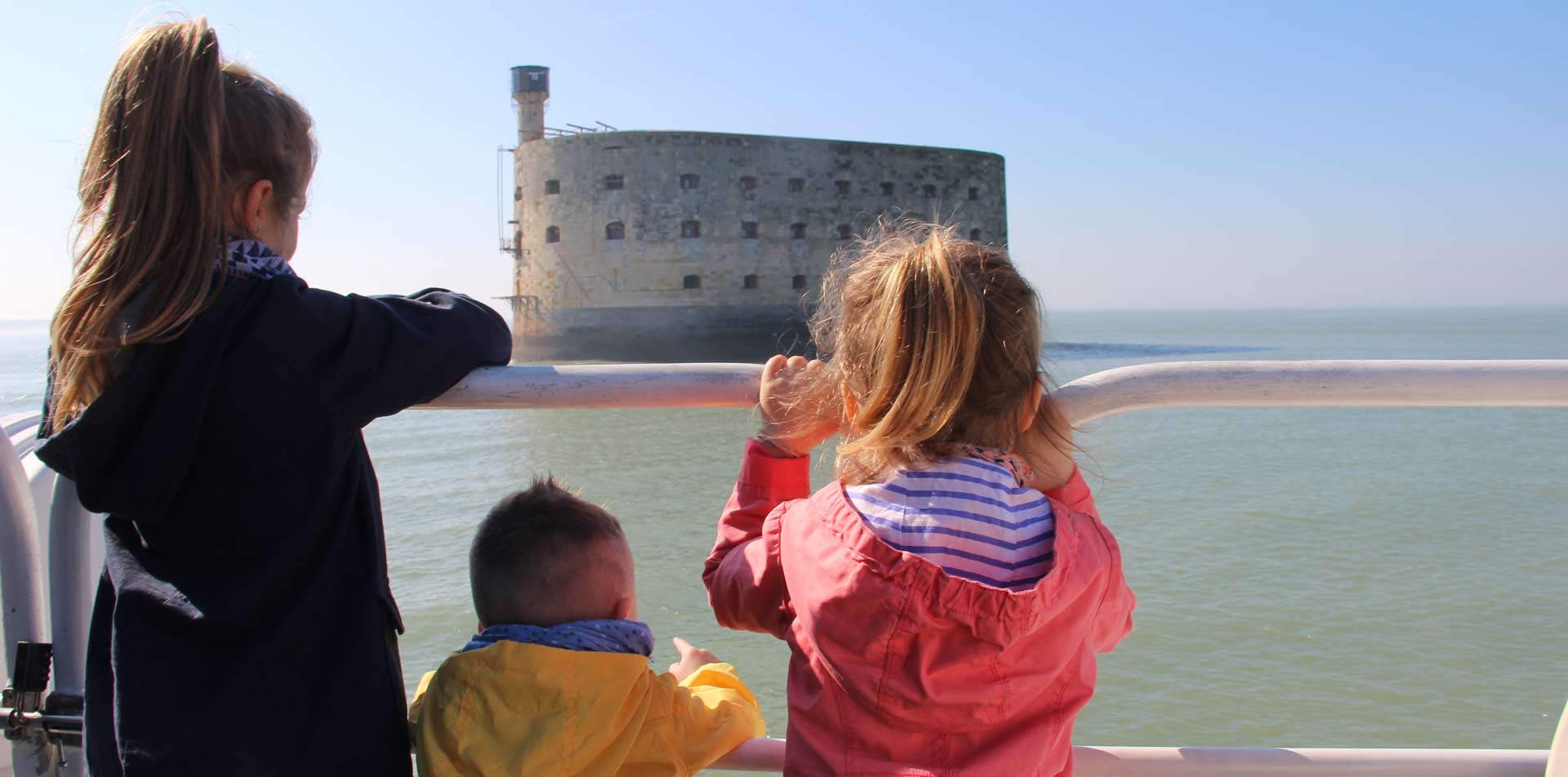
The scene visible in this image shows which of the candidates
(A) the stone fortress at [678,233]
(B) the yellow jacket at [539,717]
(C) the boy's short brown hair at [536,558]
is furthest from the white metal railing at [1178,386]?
(A) the stone fortress at [678,233]

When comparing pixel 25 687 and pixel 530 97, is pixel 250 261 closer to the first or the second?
pixel 25 687

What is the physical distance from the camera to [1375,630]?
4.83 meters

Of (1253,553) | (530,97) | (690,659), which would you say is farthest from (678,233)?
(690,659)

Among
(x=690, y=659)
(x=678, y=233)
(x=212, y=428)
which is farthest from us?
(x=678, y=233)

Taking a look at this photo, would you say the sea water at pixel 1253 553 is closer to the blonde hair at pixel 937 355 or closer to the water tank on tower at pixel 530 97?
the blonde hair at pixel 937 355

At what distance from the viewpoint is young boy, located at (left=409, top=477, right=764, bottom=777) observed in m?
0.94

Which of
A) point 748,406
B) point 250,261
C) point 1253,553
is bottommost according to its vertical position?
point 1253,553

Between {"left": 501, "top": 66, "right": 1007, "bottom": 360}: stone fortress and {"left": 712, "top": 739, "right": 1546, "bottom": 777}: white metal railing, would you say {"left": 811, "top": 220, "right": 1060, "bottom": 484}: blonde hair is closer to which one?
{"left": 712, "top": 739, "right": 1546, "bottom": 777}: white metal railing

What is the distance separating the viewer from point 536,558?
1.01 metres

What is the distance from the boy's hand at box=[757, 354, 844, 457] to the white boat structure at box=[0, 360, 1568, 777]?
0.07 ft

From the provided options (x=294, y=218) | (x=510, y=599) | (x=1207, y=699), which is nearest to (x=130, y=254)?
A: (x=294, y=218)

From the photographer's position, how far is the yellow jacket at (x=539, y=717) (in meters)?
0.93

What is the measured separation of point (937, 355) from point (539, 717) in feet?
1.56

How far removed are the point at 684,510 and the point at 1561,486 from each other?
691cm
